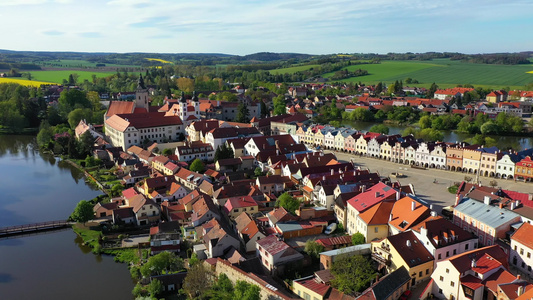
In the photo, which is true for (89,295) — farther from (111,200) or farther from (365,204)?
(365,204)

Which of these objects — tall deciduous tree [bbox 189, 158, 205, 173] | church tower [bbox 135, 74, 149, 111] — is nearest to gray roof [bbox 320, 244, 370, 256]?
tall deciduous tree [bbox 189, 158, 205, 173]

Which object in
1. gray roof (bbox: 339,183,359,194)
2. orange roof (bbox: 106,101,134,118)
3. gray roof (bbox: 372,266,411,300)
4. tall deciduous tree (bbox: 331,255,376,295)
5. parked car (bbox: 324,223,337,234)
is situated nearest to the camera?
gray roof (bbox: 372,266,411,300)

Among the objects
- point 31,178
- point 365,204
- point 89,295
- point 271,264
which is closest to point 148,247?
point 89,295

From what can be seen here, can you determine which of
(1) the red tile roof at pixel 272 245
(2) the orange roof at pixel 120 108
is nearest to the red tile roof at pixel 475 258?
(1) the red tile roof at pixel 272 245

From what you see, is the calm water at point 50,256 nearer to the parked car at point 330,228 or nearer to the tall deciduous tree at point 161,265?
the tall deciduous tree at point 161,265

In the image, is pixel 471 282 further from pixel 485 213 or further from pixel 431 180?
pixel 431 180

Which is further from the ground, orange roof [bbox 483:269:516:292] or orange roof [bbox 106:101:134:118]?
orange roof [bbox 106:101:134:118]

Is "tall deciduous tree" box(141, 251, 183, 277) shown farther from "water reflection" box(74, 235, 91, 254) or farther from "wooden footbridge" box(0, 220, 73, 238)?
"wooden footbridge" box(0, 220, 73, 238)
